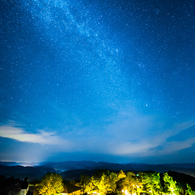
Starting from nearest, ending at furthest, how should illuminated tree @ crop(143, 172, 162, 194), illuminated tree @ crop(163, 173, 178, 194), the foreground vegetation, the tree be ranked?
the tree → illuminated tree @ crop(163, 173, 178, 194) → the foreground vegetation → illuminated tree @ crop(143, 172, 162, 194)

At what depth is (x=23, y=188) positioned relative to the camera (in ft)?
99.0

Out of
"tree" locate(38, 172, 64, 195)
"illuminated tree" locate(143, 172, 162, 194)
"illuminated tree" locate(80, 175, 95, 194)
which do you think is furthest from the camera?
"illuminated tree" locate(80, 175, 95, 194)

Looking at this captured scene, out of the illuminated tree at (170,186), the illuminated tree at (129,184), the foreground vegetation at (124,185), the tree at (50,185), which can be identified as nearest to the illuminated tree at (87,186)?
the foreground vegetation at (124,185)

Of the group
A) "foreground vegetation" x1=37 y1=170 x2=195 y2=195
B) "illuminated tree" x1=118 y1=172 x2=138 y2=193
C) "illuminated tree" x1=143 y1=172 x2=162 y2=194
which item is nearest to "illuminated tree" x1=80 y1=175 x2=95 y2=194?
"foreground vegetation" x1=37 y1=170 x2=195 y2=195

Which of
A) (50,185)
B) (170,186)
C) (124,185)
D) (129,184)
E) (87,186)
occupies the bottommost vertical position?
(87,186)

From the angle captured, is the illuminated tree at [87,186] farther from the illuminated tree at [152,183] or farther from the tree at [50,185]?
the illuminated tree at [152,183]

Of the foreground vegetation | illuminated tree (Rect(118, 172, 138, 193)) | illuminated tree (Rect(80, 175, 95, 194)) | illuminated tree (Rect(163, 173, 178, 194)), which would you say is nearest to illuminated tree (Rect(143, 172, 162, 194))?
the foreground vegetation

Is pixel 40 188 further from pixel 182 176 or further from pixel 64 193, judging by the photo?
pixel 182 176

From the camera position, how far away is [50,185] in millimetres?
32844

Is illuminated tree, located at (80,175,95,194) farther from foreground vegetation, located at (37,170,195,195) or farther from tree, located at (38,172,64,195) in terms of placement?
tree, located at (38,172,64,195)

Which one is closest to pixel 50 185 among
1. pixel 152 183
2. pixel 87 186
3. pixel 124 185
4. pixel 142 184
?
pixel 87 186

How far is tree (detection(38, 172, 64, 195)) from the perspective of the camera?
3228cm

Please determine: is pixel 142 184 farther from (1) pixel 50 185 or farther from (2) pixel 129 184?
(1) pixel 50 185

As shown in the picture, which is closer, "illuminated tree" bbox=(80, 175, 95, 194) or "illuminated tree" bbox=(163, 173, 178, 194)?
"illuminated tree" bbox=(163, 173, 178, 194)
